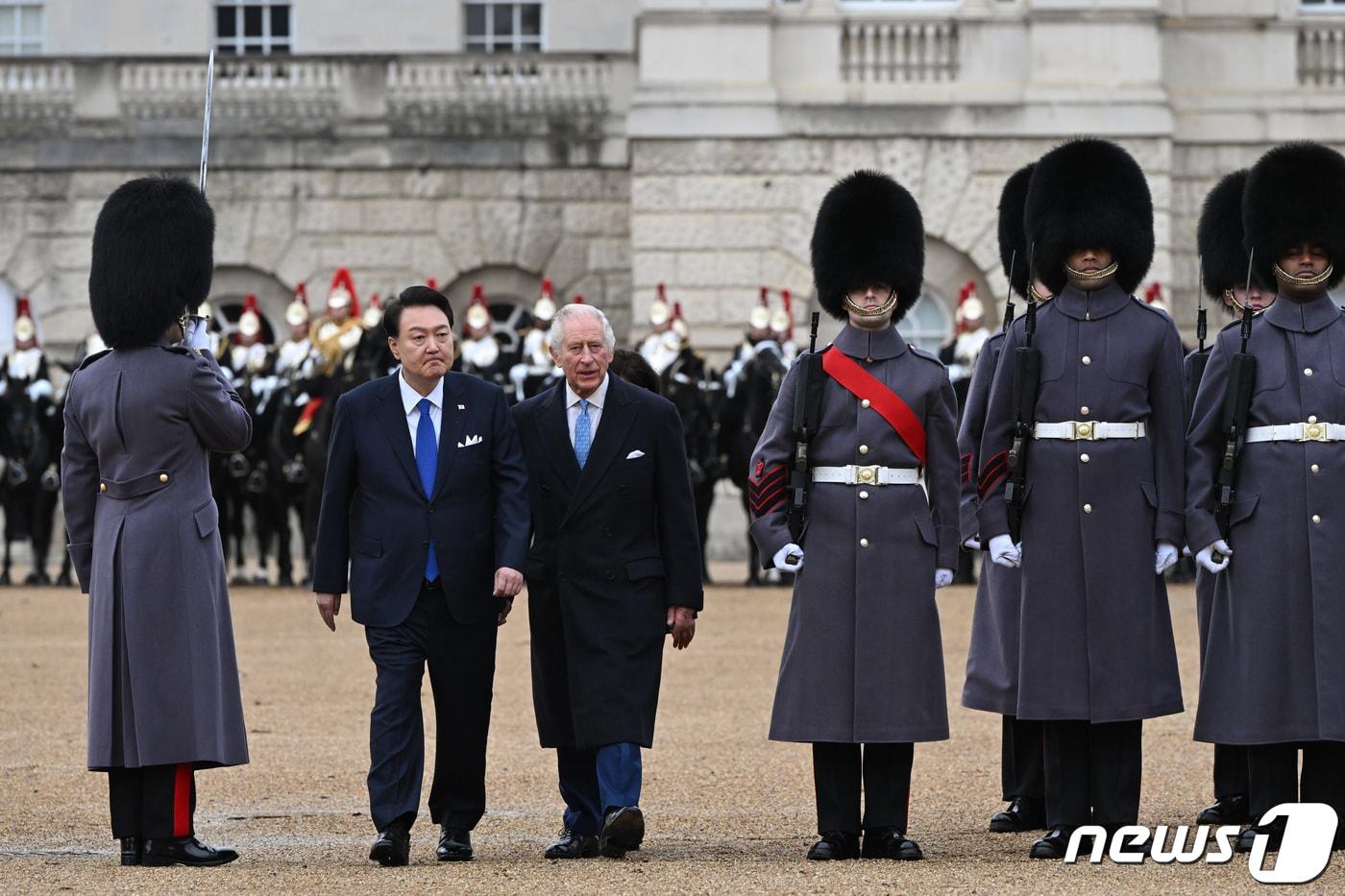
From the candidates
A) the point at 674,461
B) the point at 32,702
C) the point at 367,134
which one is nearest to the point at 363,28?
the point at 367,134

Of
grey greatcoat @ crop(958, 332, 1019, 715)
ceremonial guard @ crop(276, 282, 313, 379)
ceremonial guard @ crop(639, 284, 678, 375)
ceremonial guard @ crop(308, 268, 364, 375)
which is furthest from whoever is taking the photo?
ceremonial guard @ crop(639, 284, 678, 375)

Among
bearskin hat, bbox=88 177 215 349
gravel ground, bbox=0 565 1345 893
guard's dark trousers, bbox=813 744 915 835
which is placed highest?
bearskin hat, bbox=88 177 215 349

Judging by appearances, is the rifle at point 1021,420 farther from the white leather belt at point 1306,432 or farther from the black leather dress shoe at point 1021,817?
the black leather dress shoe at point 1021,817

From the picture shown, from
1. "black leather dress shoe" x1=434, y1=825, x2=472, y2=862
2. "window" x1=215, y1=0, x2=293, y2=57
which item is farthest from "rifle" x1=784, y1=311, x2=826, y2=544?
"window" x1=215, y1=0, x2=293, y2=57

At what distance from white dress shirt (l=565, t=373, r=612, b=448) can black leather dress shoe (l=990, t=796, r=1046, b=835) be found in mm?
1682

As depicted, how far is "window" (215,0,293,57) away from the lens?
2380 cm

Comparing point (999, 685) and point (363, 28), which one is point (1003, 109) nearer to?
point (363, 28)

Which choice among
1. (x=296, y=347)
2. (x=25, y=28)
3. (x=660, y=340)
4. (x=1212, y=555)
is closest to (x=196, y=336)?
(x=1212, y=555)

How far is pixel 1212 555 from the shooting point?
7.16 meters

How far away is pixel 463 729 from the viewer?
7281mm

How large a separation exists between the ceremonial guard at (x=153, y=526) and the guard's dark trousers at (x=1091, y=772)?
2246mm

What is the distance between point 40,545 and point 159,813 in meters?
12.8

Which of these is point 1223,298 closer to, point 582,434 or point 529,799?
point 582,434

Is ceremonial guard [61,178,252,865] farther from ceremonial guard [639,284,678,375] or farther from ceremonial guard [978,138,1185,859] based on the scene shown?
ceremonial guard [639,284,678,375]
